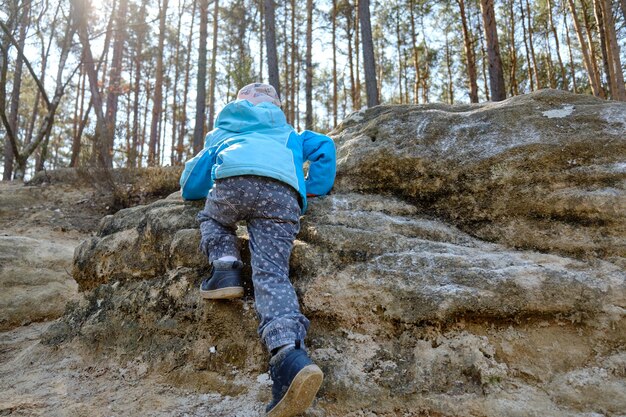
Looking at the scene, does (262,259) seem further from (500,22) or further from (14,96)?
(500,22)

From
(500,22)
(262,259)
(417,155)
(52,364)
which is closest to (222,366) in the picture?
(262,259)

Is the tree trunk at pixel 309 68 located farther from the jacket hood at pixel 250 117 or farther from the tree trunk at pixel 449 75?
the jacket hood at pixel 250 117

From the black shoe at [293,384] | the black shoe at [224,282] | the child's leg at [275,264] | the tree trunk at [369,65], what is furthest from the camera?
the tree trunk at [369,65]

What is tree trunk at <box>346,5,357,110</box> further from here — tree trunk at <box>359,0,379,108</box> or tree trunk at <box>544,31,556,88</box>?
tree trunk at <box>544,31,556,88</box>

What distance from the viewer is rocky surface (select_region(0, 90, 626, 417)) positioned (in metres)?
1.71

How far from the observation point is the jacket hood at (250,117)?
238cm

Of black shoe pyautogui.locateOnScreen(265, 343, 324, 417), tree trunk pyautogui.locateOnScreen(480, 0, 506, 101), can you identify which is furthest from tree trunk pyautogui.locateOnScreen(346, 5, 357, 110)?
black shoe pyautogui.locateOnScreen(265, 343, 324, 417)

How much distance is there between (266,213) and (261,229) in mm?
79

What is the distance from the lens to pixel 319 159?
255 cm

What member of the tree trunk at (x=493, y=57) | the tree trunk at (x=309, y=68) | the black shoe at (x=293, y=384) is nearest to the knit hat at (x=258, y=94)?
the black shoe at (x=293, y=384)

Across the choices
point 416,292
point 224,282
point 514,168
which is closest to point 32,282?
point 224,282

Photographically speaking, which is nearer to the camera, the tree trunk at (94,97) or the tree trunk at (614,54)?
the tree trunk at (94,97)

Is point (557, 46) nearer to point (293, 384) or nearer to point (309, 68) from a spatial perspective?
point (309, 68)

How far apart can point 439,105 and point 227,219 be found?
84.5 inches
